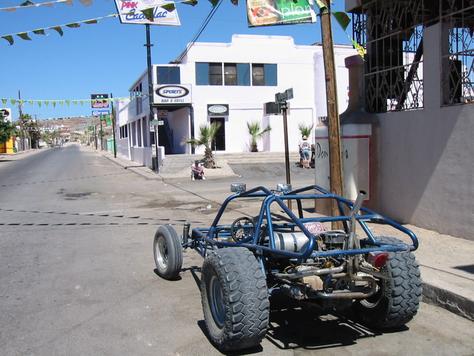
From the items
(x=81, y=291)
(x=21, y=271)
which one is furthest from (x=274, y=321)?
(x=21, y=271)

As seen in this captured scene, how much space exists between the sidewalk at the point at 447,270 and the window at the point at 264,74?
24883 millimetres

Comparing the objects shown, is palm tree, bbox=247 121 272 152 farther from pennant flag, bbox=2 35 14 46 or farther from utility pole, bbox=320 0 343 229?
utility pole, bbox=320 0 343 229

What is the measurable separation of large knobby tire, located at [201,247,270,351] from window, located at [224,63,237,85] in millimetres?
28754

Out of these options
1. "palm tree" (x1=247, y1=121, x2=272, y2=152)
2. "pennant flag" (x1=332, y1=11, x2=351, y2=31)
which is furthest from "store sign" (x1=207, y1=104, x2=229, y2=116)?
"pennant flag" (x1=332, y1=11, x2=351, y2=31)

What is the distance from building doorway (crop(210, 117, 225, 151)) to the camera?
3234 cm

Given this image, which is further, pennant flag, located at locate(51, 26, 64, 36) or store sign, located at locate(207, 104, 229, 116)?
store sign, located at locate(207, 104, 229, 116)

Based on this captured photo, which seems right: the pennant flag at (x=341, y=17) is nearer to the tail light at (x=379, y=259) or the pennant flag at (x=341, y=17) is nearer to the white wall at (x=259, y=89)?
the tail light at (x=379, y=259)

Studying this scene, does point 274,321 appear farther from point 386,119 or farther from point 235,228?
point 386,119

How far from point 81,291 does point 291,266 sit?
2.83 meters

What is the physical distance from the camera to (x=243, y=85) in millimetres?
32438

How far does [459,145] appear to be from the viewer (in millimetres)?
8117

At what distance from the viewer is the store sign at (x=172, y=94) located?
3023 cm

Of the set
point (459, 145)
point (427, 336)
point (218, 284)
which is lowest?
point (427, 336)

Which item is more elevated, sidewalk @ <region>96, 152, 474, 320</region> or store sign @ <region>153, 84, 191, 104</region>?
store sign @ <region>153, 84, 191, 104</region>
